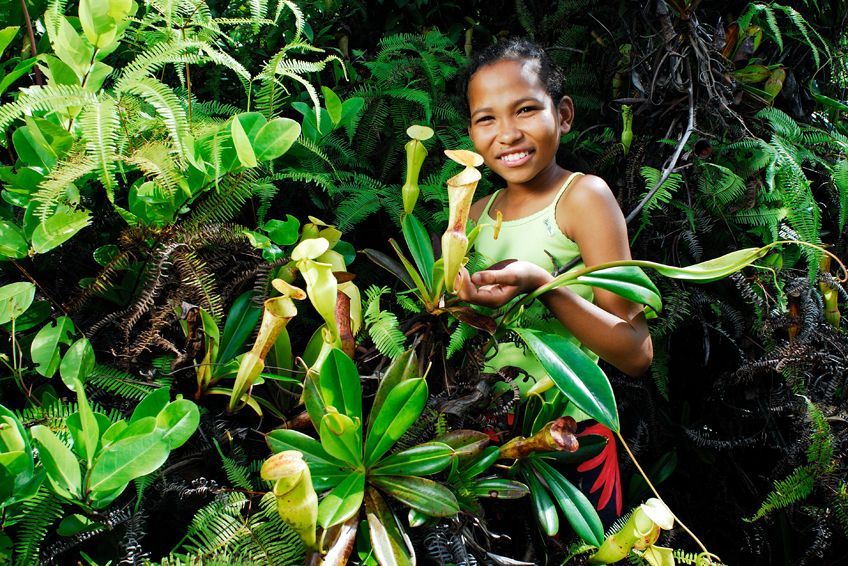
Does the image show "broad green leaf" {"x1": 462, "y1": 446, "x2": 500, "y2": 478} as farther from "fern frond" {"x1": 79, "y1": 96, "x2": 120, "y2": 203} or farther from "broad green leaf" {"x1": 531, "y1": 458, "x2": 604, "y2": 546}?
"fern frond" {"x1": 79, "y1": 96, "x2": 120, "y2": 203}

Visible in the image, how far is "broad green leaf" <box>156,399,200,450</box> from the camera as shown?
0.91 meters

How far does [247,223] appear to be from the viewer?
1415 millimetres

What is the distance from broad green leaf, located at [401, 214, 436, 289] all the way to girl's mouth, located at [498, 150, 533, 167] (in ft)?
0.98

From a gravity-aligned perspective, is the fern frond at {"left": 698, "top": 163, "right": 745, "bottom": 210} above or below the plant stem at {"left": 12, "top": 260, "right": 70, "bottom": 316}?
below

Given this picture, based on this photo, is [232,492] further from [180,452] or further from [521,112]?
[521,112]

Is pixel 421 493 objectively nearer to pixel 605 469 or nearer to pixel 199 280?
pixel 199 280

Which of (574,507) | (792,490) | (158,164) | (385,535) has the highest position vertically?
(158,164)

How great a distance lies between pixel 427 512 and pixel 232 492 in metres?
0.28

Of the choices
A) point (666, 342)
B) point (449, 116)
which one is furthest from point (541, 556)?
point (449, 116)

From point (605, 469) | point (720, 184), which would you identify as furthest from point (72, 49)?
point (720, 184)

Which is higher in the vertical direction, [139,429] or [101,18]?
[101,18]

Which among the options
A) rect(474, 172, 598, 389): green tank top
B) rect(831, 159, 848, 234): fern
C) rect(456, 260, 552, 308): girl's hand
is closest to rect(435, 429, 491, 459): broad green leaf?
rect(456, 260, 552, 308): girl's hand

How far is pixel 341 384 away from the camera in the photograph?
99 centimetres

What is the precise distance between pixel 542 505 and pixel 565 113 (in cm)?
94
